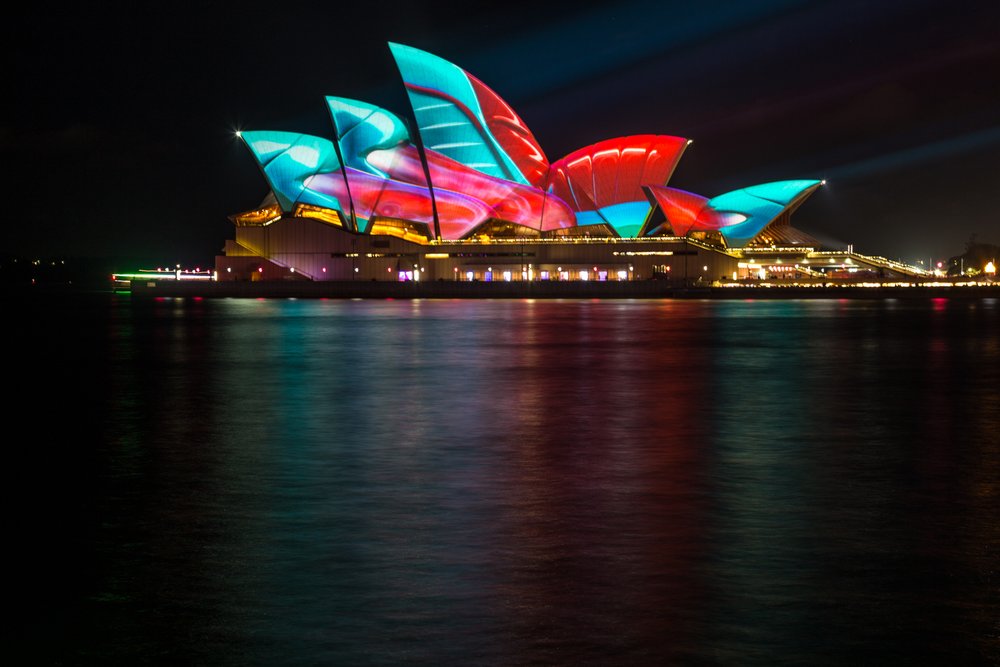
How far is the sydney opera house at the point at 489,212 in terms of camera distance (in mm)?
71812

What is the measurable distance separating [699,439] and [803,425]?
183 cm

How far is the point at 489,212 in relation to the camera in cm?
7700

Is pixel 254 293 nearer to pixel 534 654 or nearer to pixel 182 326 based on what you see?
A: pixel 182 326

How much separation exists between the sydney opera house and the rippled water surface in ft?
181

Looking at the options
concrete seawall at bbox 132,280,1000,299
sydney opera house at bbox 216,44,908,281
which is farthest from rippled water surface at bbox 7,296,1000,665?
concrete seawall at bbox 132,280,1000,299

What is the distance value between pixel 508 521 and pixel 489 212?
7040 cm

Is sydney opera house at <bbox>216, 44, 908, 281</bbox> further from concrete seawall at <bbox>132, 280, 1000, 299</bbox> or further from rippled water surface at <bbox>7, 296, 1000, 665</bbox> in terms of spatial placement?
→ rippled water surface at <bbox>7, 296, 1000, 665</bbox>

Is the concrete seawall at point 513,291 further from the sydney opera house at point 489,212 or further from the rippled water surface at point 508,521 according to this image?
the rippled water surface at point 508,521

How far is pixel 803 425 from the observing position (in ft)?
40.9

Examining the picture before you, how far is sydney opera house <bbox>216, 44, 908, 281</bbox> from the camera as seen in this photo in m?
71.8

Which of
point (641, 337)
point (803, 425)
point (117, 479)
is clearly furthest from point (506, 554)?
point (641, 337)

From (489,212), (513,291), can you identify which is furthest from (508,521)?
(489,212)

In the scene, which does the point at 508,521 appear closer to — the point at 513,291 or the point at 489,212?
the point at 513,291

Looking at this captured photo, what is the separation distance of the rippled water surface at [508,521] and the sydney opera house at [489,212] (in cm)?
5518
